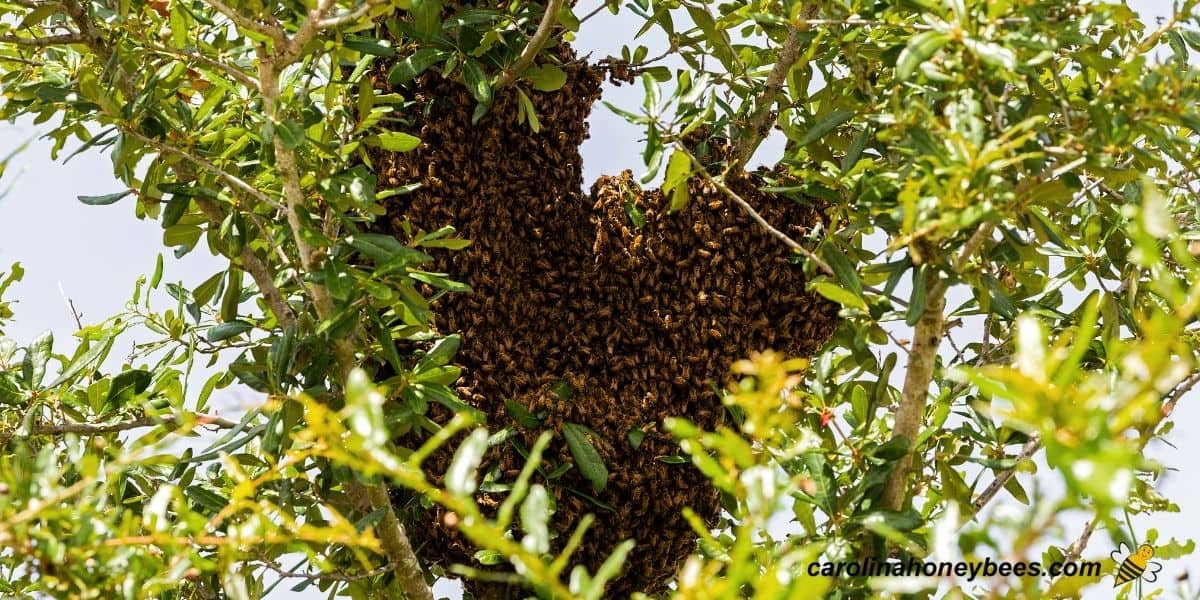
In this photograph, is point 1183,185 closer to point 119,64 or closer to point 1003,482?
point 1003,482

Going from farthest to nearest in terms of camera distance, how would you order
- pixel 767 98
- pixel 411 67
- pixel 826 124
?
pixel 767 98
pixel 411 67
pixel 826 124

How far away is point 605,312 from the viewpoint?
8.80 feet

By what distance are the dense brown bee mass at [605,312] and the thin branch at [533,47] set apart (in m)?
0.11

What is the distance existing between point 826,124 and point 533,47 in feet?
2.30

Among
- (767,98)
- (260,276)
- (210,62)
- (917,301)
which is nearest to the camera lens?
(917,301)

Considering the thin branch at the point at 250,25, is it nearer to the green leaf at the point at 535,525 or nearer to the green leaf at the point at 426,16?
the green leaf at the point at 426,16

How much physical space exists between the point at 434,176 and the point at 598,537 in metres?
0.94

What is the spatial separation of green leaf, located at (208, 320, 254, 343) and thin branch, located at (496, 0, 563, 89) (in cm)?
80

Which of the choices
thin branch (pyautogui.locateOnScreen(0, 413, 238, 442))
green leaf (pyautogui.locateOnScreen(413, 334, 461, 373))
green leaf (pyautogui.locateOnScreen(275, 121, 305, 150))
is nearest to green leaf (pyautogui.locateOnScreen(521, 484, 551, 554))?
green leaf (pyautogui.locateOnScreen(275, 121, 305, 150))

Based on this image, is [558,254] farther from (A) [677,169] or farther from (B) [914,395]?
(B) [914,395]

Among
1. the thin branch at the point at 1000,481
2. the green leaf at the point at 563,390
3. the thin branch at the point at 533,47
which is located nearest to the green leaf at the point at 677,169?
the thin branch at the point at 533,47

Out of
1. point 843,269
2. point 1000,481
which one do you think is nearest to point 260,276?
point 843,269

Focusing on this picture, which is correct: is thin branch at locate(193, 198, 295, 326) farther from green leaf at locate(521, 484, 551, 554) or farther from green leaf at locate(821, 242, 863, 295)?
green leaf at locate(521, 484, 551, 554)

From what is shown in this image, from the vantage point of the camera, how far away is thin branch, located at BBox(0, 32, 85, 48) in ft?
6.85
